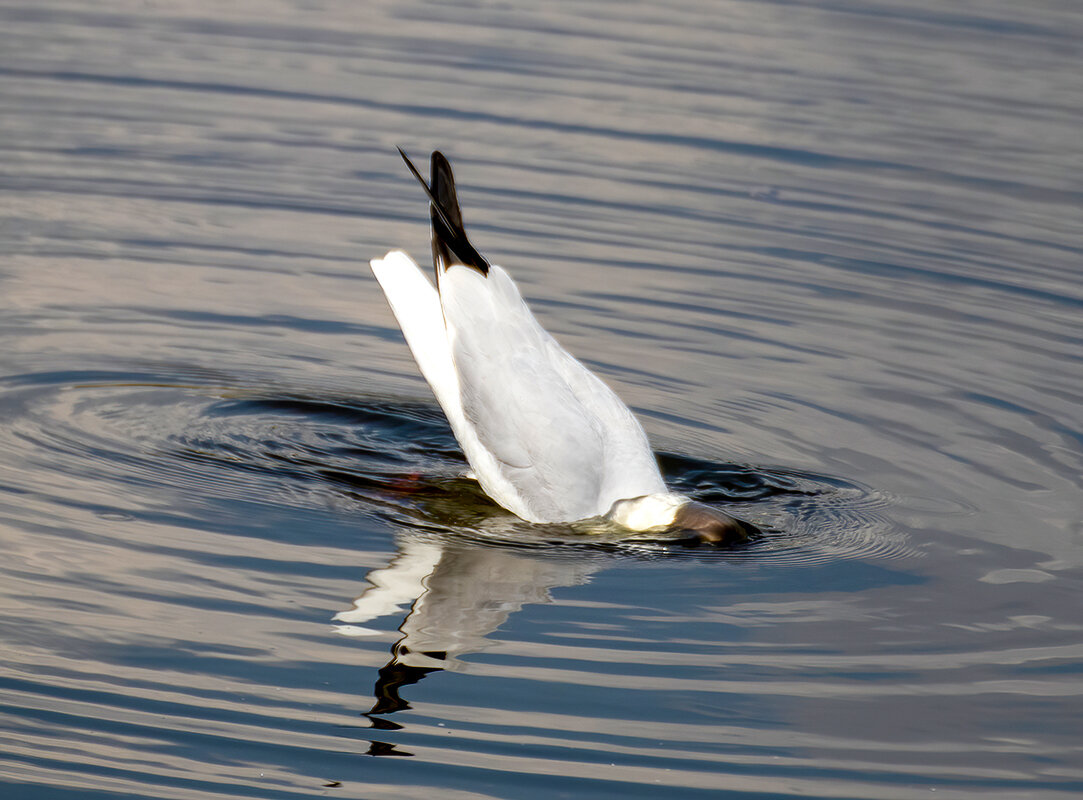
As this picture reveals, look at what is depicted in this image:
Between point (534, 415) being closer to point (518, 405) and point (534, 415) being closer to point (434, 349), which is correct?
point (518, 405)

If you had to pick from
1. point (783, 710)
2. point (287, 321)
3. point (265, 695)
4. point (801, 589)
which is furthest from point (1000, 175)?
point (265, 695)

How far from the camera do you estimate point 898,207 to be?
443 inches

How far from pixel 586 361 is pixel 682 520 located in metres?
2.19

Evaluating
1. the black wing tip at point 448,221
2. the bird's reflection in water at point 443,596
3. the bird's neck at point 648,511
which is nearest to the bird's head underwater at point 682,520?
the bird's neck at point 648,511

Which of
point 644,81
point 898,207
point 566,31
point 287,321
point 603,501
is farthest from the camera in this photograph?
point 566,31

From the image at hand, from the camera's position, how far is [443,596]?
569 cm

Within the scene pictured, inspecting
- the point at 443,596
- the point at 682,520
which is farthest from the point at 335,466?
the point at 682,520

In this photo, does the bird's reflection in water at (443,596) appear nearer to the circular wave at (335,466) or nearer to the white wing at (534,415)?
the circular wave at (335,466)

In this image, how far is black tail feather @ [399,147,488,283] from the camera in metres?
6.66

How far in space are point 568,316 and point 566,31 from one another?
737 centimetres

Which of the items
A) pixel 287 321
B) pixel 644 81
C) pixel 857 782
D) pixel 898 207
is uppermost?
pixel 644 81

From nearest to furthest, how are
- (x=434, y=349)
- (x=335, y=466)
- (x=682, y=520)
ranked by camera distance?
(x=682, y=520) → (x=335, y=466) → (x=434, y=349)

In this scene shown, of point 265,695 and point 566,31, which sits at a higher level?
point 566,31

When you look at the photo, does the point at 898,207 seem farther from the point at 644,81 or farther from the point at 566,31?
the point at 566,31
